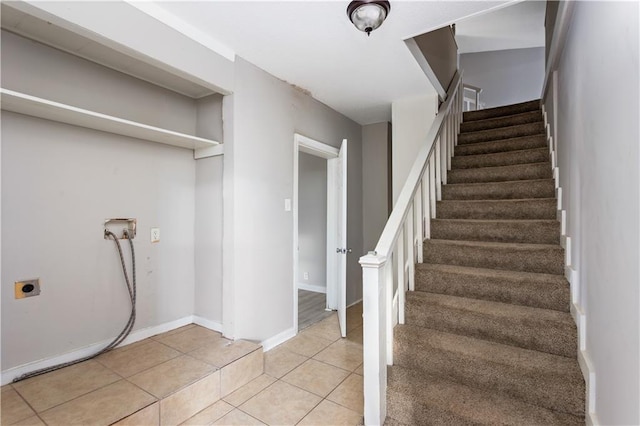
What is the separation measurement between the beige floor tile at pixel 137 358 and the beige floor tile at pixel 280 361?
0.69m

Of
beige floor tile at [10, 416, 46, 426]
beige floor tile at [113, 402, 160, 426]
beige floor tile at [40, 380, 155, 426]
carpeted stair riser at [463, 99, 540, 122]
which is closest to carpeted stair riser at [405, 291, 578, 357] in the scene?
beige floor tile at [113, 402, 160, 426]

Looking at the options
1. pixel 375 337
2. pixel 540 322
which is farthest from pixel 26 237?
pixel 540 322

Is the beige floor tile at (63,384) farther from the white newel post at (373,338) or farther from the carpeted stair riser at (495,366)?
the carpeted stair riser at (495,366)

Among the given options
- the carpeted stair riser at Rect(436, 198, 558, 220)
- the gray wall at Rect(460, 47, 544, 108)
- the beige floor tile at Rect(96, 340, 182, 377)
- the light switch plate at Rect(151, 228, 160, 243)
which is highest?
the gray wall at Rect(460, 47, 544, 108)

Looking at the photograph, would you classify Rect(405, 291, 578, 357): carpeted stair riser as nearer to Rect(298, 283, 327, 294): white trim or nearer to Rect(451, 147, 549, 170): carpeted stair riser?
Rect(451, 147, 549, 170): carpeted stair riser

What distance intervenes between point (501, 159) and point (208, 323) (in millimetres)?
3203

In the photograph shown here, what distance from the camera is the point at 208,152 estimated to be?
8.56 feet

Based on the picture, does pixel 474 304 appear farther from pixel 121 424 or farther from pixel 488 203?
pixel 121 424

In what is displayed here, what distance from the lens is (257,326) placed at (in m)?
2.56

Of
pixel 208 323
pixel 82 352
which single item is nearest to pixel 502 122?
pixel 208 323

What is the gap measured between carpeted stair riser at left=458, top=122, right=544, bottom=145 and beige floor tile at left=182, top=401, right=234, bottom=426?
3560 mm

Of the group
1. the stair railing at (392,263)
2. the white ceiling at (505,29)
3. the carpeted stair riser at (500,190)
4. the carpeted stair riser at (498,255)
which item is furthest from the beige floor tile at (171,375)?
the white ceiling at (505,29)

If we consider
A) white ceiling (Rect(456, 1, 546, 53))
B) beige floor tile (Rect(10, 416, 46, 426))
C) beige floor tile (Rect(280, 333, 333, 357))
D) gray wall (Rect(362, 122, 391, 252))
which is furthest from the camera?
white ceiling (Rect(456, 1, 546, 53))

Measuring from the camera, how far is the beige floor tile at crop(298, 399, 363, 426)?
1803 mm
